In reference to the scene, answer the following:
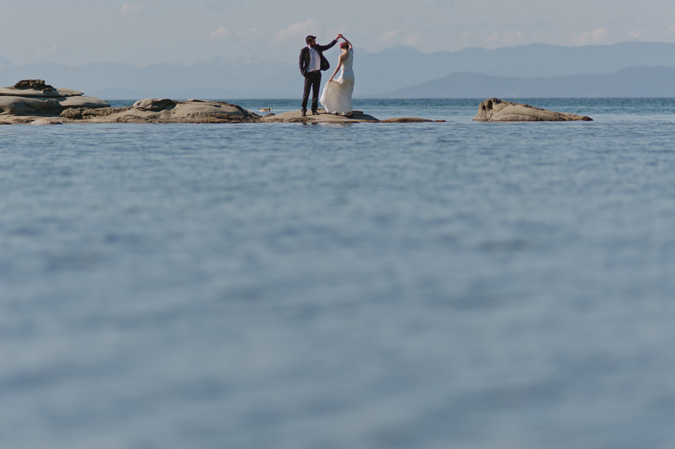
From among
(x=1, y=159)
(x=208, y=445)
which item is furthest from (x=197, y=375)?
(x=1, y=159)

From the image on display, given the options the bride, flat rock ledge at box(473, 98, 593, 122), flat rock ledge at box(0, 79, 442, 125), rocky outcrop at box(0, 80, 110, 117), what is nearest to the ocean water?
the bride

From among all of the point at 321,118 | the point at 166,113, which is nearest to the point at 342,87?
the point at 321,118

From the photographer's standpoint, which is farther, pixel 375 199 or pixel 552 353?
pixel 375 199

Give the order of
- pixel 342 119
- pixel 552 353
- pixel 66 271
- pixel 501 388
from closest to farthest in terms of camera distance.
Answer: pixel 501 388
pixel 552 353
pixel 66 271
pixel 342 119

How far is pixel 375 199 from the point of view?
9766mm

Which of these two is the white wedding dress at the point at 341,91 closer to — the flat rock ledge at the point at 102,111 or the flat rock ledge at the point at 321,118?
the flat rock ledge at the point at 321,118

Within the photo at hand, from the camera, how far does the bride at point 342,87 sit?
24.9 m

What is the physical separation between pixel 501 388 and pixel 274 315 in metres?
1.67

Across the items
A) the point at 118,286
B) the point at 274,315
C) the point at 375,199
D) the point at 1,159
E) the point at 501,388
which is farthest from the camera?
the point at 1,159

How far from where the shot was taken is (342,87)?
26.1 metres

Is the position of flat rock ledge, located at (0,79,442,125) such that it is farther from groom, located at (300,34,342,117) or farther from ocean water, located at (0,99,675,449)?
ocean water, located at (0,99,675,449)

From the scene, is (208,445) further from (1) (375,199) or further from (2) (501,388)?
(1) (375,199)

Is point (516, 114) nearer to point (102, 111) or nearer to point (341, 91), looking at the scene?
point (341, 91)

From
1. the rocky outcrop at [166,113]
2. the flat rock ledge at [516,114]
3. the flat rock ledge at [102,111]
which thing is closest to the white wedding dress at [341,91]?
the flat rock ledge at [102,111]
